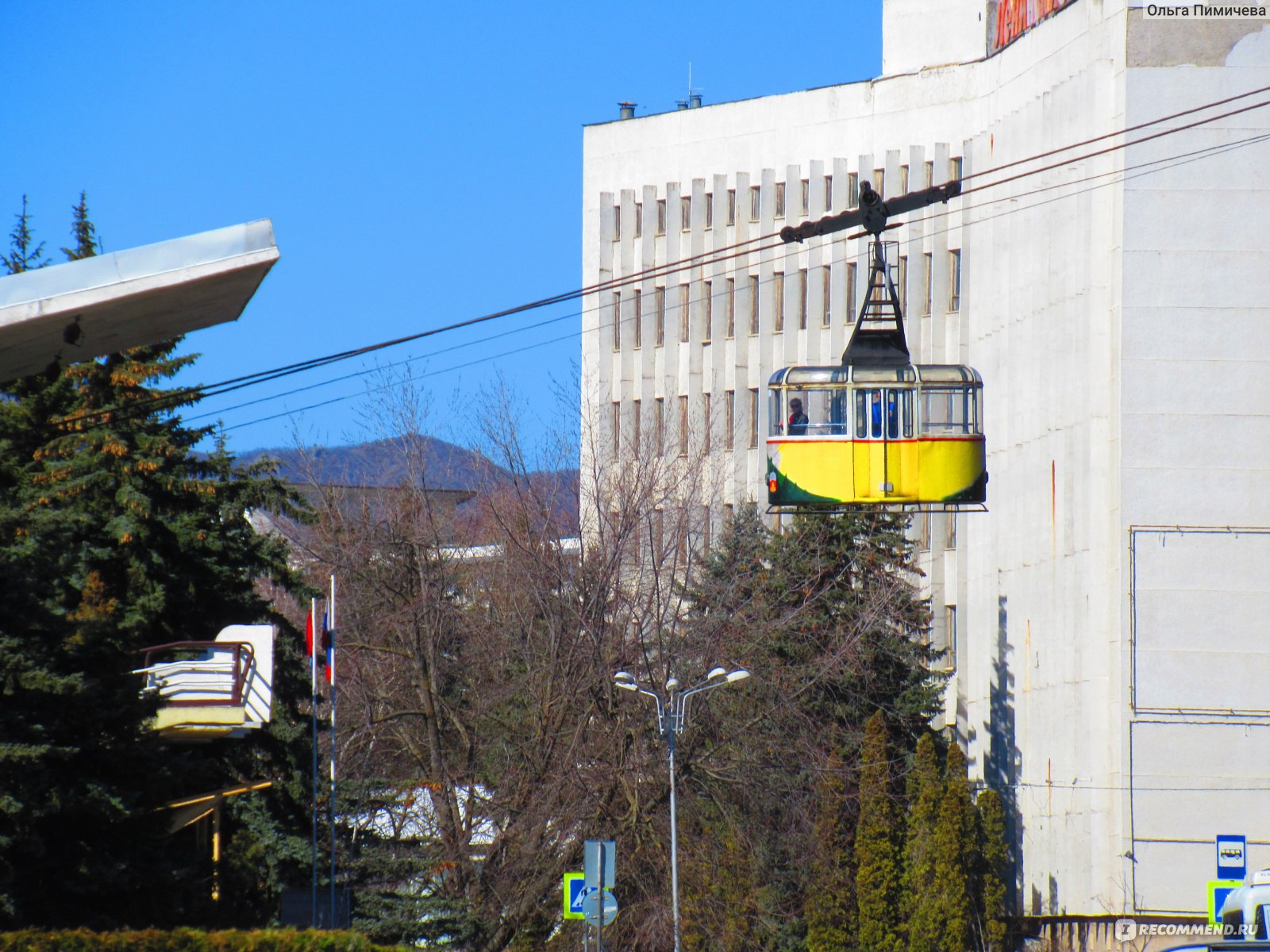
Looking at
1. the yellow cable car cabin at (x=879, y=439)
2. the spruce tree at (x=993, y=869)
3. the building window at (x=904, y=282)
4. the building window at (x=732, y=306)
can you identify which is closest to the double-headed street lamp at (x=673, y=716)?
the spruce tree at (x=993, y=869)

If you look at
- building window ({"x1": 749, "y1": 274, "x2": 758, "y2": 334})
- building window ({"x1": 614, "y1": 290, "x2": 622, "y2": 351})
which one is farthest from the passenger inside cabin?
building window ({"x1": 614, "y1": 290, "x2": 622, "y2": 351})

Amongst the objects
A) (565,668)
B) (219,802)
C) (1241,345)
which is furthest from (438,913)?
(1241,345)

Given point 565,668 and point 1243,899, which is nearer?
point 1243,899

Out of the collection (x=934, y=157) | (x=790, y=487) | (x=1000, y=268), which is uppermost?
(x=934, y=157)

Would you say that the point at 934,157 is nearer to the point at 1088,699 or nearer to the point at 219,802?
the point at 1088,699

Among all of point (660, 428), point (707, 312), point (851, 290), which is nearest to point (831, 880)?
point (660, 428)

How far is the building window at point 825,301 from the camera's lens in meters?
60.8

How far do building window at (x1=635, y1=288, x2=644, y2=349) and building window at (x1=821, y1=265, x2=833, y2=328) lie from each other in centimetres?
783

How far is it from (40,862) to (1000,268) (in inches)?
1511

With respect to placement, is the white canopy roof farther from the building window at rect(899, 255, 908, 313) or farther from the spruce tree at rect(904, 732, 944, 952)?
the building window at rect(899, 255, 908, 313)

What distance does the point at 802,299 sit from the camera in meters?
61.9

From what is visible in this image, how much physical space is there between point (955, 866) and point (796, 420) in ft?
79.1

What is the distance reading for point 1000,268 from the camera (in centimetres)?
5372

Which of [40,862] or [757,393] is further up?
[757,393]
